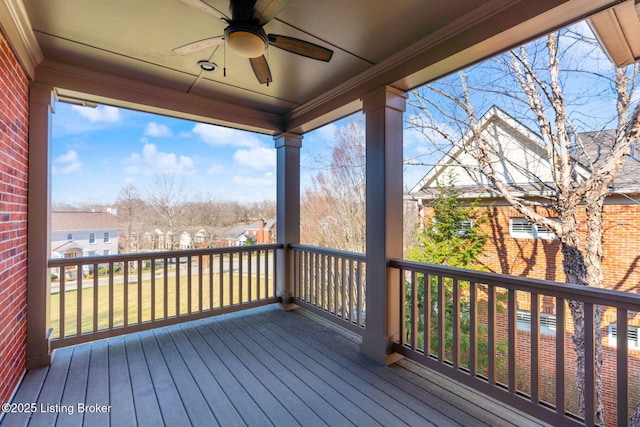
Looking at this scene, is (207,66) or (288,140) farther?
(288,140)

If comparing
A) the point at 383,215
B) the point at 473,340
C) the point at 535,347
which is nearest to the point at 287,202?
the point at 383,215

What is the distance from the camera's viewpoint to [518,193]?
19.7 feet

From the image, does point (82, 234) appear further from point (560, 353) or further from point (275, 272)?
point (560, 353)

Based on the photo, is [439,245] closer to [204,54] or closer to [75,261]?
[204,54]

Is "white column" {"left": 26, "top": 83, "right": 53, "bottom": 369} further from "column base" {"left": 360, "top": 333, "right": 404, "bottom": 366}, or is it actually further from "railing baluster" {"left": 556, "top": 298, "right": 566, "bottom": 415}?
"railing baluster" {"left": 556, "top": 298, "right": 566, "bottom": 415}

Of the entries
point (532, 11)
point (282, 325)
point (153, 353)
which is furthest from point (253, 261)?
point (532, 11)

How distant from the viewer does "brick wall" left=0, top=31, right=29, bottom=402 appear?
1841 millimetres

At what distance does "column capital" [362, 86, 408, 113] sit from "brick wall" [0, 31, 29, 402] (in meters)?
2.63

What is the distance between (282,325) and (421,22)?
3.20 m

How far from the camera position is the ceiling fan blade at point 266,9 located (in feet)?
4.69

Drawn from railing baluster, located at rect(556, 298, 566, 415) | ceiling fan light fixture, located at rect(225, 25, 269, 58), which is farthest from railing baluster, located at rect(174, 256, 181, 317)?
railing baluster, located at rect(556, 298, 566, 415)

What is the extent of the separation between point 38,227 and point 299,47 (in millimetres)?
2642

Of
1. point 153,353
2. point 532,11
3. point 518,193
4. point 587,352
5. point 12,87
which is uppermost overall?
point 532,11

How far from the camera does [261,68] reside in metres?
1.98
